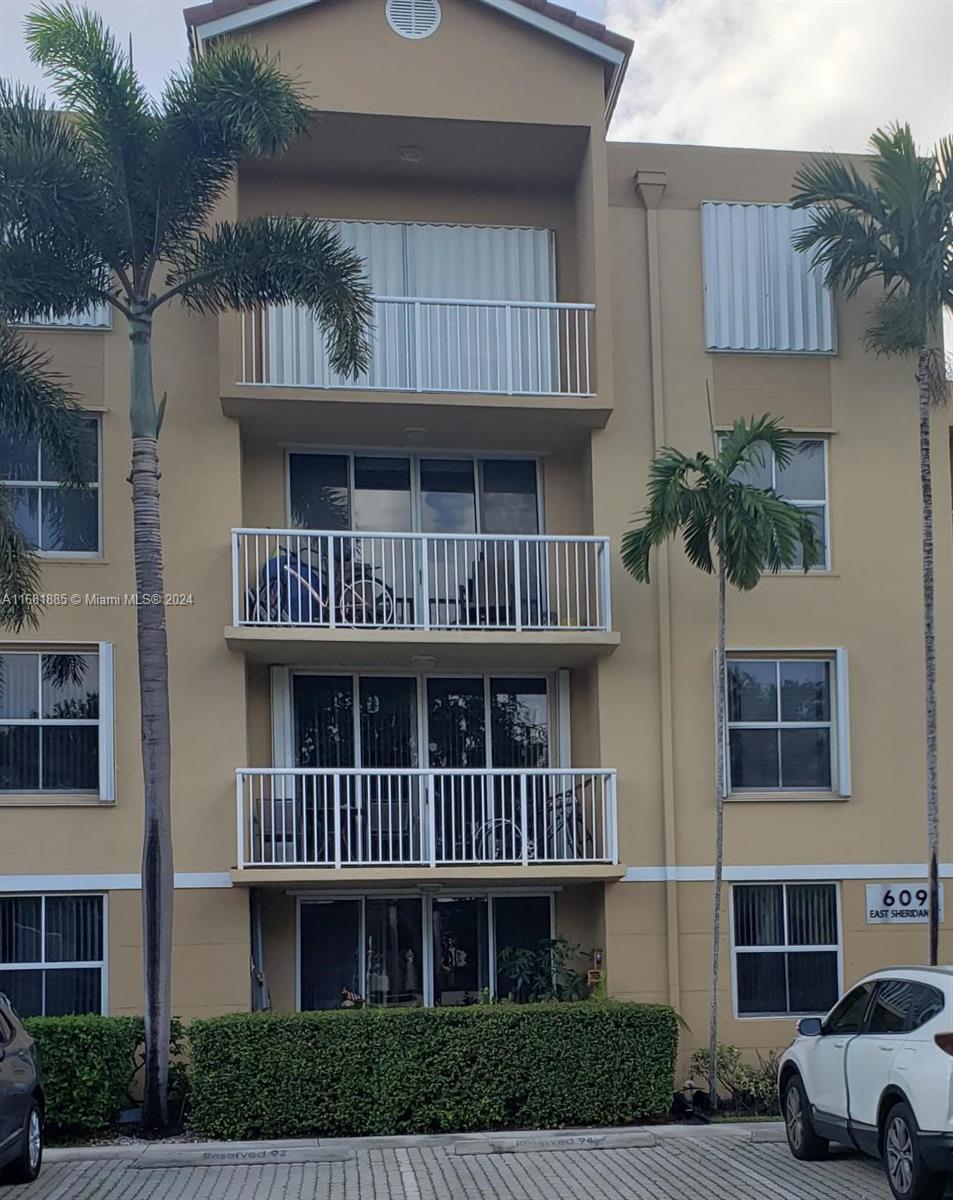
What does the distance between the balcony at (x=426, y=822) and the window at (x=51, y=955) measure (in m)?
1.88

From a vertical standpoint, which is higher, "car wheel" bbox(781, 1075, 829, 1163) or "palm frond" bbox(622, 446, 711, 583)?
"palm frond" bbox(622, 446, 711, 583)

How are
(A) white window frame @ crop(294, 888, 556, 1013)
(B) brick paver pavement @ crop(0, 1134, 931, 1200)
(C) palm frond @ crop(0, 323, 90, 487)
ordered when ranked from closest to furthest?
(B) brick paver pavement @ crop(0, 1134, 931, 1200)
(C) palm frond @ crop(0, 323, 90, 487)
(A) white window frame @ crop(294, 888, 556, 1013)

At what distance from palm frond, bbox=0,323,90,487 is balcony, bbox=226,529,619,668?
6.08ft

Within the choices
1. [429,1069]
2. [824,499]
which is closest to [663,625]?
[824,499]

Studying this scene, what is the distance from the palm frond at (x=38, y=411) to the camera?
1401cm

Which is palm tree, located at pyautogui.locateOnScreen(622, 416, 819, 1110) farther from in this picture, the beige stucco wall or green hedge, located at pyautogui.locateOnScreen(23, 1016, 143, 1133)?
green hedge, located at pyautogui.locateOnScreen(23, 1016, 143, 1133)

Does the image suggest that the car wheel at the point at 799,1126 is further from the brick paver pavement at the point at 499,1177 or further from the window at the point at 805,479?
the window at the point at 805,479

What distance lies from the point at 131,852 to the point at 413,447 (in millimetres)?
5626

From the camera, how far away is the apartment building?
15484 millimetres

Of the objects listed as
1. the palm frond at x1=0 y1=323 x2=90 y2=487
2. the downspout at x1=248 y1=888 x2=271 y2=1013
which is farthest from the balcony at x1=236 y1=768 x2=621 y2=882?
the palm frond at x1=0 y1=323 x2=90 y2=487

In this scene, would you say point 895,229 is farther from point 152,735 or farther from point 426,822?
point 152,735

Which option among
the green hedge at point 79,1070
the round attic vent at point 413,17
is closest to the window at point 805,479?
the round attic vent at point 413,17

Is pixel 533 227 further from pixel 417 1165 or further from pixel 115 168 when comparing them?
pixel 417 1165

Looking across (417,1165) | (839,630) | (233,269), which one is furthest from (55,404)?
(839,630)
